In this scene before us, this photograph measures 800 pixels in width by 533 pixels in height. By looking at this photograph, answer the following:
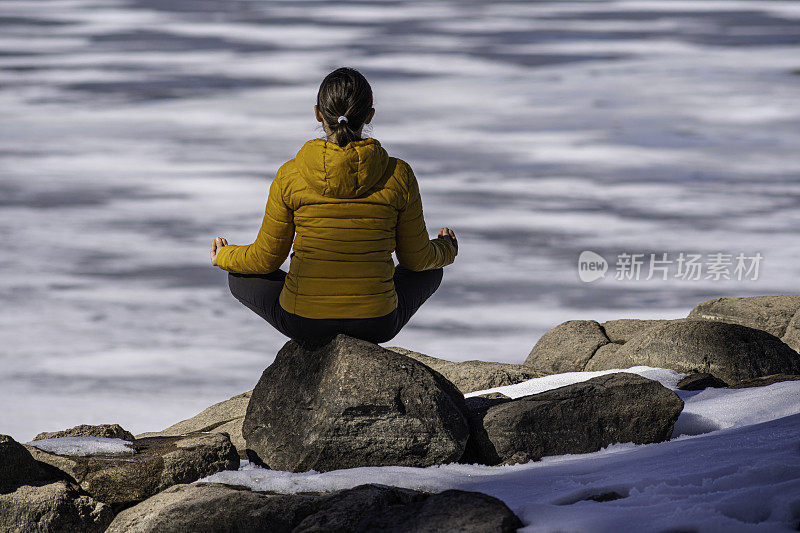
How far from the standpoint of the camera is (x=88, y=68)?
18.9 m

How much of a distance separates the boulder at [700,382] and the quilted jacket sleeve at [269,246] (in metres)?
2.22

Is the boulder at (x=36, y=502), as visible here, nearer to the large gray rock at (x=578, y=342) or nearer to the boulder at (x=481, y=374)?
the boulder at (x=481, y=374)

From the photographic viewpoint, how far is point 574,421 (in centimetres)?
411

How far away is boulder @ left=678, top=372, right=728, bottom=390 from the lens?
16.8 feet

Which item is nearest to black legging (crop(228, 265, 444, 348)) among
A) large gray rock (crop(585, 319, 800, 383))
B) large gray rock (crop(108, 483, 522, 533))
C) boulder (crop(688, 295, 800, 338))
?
large gray rock (crop(108, 483, 522, 533))

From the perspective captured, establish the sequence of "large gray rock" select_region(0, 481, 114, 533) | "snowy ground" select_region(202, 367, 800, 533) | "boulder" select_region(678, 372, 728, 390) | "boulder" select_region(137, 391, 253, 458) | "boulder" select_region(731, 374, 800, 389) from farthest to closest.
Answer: "boulder" select_region(137, 391, 253, 458)
"boulder" select_region(678, 372, 728, 390)
"boulder" select_region(731, 374, 800, 389)
"large gray rock" select_region(0, 481, 114, 533)
"snowy ground" select_region(202, 367, 800, 533)

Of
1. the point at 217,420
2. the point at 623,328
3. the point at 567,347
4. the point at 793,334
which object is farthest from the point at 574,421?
the point at 793,334

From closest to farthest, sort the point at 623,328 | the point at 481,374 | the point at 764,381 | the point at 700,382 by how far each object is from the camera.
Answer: the point at 764,381
the point at 700,382
the point at 481,374
the point at 623,328

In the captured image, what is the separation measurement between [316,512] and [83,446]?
1.27 metres

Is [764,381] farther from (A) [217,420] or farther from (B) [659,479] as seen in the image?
(A) [217,420]

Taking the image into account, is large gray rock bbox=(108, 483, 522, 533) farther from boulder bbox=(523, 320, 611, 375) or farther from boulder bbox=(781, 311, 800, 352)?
boulder bbox=(781, 311, 800, 352)

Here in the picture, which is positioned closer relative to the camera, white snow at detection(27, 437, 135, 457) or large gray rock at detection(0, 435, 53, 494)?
large gray rock at detection(0, 435, 53, 494)

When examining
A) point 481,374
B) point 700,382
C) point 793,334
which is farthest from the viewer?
point 793,334

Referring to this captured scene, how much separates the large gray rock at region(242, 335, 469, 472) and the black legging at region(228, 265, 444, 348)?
61mm
